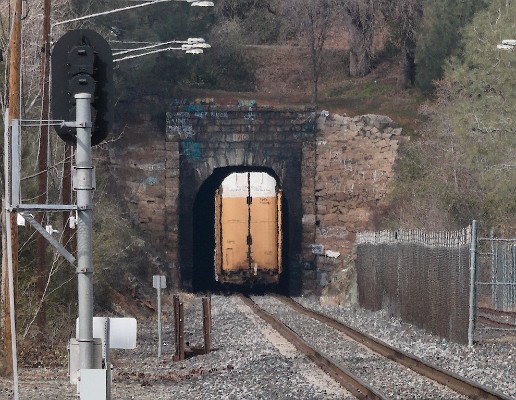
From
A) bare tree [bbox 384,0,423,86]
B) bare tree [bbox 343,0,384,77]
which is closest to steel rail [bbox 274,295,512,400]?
bare tree [bbox 384,0,423,86]

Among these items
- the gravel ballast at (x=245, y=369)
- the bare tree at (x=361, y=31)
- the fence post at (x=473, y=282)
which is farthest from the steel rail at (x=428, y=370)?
the bare tree at (x=361, y=31)

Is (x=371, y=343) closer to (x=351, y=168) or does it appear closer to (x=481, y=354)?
(x=481, y=354)

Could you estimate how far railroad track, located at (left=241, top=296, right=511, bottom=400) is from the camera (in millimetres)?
17875

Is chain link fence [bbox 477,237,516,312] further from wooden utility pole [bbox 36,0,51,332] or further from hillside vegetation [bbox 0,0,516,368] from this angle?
hillside vegetation [bbox 0,0,516,368]

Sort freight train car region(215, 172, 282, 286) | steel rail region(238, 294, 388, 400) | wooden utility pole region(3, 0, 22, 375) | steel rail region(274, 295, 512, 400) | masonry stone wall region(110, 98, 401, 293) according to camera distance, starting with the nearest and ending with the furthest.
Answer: steel rail region(274, 295, 512, 400) → steel rail region(238, 294, 388, 400) → wooden utility pole region(3, 0, 22, 375) → freight train car region(215, 172, 282, 286) → masonry stone wall region(110, 98, 401, 293)

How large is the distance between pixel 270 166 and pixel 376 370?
34.7m

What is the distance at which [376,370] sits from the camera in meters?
21.4

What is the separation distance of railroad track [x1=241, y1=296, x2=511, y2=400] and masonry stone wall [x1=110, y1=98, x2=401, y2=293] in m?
24.4

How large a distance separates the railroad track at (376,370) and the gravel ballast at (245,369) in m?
0.26

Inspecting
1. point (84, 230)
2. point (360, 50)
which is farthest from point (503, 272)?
point (360, 50)

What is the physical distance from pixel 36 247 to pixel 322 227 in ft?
96.1

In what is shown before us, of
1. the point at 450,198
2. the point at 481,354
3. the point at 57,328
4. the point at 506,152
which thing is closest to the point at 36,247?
the point at 57,328

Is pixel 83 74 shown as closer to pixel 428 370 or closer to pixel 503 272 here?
pixel 428 370

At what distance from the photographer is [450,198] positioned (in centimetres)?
5234
